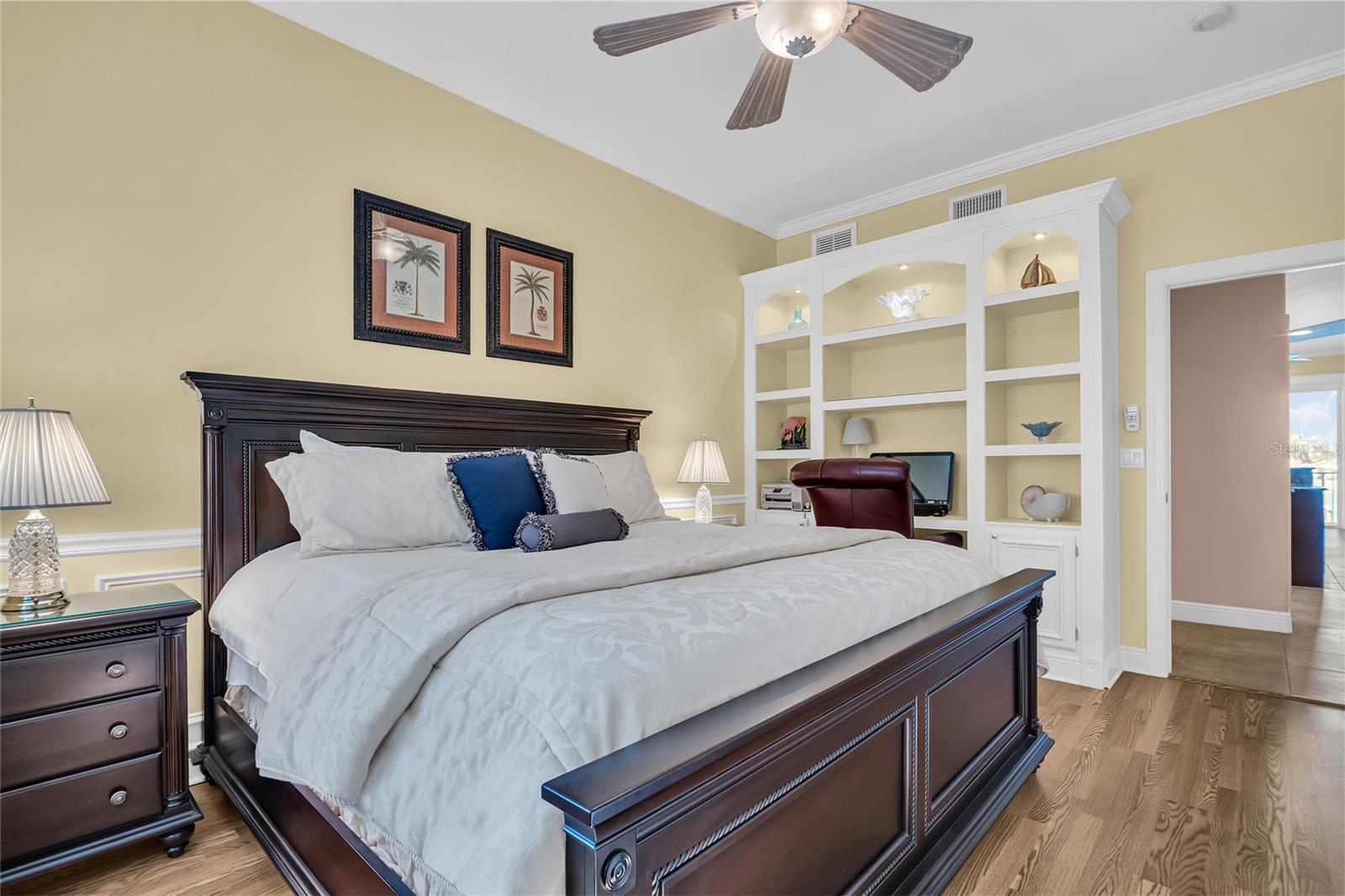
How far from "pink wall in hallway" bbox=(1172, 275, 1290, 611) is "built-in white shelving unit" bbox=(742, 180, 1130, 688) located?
140 cm

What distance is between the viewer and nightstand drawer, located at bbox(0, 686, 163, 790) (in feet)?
5.30

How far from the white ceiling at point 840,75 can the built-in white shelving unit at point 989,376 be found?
1.64 ft

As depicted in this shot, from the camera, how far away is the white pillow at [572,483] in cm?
260

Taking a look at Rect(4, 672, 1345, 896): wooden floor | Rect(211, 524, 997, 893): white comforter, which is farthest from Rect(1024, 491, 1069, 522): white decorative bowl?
Rect(211, 524, 997, 893): white comforter

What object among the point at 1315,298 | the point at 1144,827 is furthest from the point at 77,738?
the point at 1315,298

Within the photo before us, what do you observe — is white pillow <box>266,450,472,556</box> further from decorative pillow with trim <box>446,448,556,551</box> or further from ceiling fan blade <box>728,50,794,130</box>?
ceiling fan blade <box>728,50,794,130</box>

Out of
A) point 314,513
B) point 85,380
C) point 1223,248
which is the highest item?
point 1223,248

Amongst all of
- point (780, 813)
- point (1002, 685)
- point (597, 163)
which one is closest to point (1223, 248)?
point (1002, 685)

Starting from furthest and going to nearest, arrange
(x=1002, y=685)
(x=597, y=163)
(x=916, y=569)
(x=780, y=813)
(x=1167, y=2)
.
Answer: (x=597, y=163)
(x=1167, y=2)
(x=1002, y=685)
(x=916, y=569)
(x=780, y=813)

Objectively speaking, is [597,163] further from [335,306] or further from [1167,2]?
[1167,2]

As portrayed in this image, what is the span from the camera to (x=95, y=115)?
220 centimetres

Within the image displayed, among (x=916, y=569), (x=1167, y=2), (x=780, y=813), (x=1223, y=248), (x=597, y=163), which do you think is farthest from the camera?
(x=597, y=163)

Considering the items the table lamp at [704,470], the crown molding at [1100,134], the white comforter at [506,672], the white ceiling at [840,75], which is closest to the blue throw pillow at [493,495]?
the white comforter at [506,672]

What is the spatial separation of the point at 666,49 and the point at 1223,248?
2.93 m
